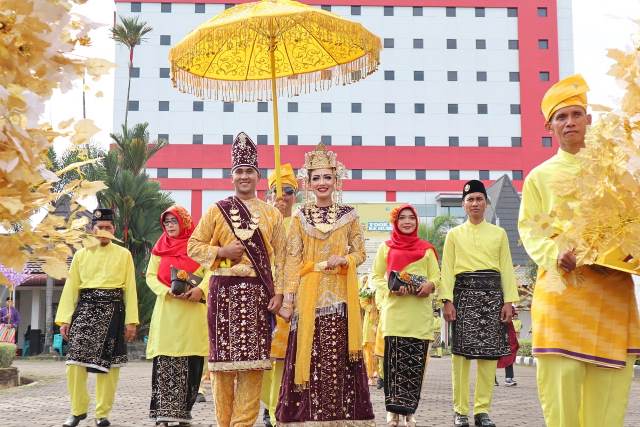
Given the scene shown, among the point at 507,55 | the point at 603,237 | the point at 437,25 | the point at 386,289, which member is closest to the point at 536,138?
the point at 507,55

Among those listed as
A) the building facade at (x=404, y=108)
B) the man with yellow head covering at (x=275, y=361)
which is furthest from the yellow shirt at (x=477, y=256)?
the building facade at (x=404, y=108)

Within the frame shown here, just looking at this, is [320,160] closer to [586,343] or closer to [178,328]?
[178,328]

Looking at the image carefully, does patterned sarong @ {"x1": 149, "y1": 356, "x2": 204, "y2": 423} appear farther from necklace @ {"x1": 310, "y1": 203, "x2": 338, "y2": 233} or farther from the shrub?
the shrub

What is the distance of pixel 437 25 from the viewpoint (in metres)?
66.7

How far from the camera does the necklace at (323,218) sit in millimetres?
6129

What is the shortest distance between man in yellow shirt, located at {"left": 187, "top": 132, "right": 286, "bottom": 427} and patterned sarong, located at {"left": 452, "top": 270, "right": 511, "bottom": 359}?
2.56 meters

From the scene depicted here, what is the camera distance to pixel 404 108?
6462cm

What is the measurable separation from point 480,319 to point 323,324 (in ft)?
8.00

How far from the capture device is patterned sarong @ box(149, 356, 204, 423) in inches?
282

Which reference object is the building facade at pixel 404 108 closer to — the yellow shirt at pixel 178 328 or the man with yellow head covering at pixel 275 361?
the man with yellow head covering at pixel 275 361

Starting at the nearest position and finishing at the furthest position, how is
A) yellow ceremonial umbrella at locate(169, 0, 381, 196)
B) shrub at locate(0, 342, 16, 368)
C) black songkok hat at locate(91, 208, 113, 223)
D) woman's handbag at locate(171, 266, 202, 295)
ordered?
1. yellow ceremonial umbrella at locate(169, 0, 381, 196)
2. woman's handbag at locate(171, 266, 202, 295)
3. black songkok hat at locate(91, 208, 113, 223)
4. shrub at locate(0, 342, 16, 368)

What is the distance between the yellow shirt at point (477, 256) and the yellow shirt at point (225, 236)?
7.65ft

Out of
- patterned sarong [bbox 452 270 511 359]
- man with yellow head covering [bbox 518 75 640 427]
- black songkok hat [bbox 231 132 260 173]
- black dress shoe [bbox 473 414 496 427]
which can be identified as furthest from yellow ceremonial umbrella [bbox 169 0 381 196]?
man with yellow head covering [bbox 518 75 640 427]

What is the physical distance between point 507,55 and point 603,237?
6640 centimetres
